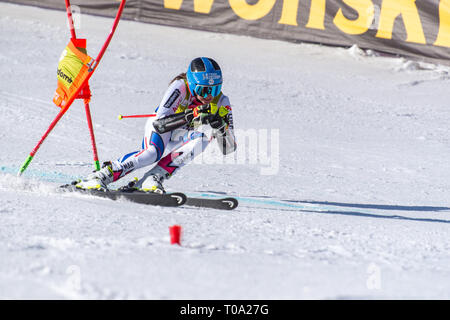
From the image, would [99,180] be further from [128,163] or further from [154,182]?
[154,182]

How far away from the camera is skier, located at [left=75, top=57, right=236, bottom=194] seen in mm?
5699

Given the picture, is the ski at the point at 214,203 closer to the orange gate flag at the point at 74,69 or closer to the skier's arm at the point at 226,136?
the skier's arm at the point at 226,136

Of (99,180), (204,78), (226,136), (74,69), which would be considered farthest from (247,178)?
(74,69)

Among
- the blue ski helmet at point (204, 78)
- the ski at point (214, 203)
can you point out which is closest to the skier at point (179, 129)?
the blue ski helmet at point (204, 78)

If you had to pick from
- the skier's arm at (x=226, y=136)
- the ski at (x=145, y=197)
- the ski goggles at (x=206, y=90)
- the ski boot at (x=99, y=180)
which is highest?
the ski goggles at (x=206, y=90)

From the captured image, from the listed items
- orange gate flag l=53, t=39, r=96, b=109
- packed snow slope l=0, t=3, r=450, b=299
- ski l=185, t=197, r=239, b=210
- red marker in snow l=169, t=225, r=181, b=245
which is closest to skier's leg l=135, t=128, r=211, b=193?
ski l=185, t=197, r=239, b=210

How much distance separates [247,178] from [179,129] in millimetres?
1506

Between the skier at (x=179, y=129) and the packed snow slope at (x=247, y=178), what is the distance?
40cm

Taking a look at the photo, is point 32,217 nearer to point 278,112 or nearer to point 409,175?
point 409,175

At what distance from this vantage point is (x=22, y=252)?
3.69 metres

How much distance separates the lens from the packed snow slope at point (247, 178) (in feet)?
11.9

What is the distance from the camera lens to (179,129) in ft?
20.0

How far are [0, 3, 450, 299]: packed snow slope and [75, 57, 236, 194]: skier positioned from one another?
402mm
